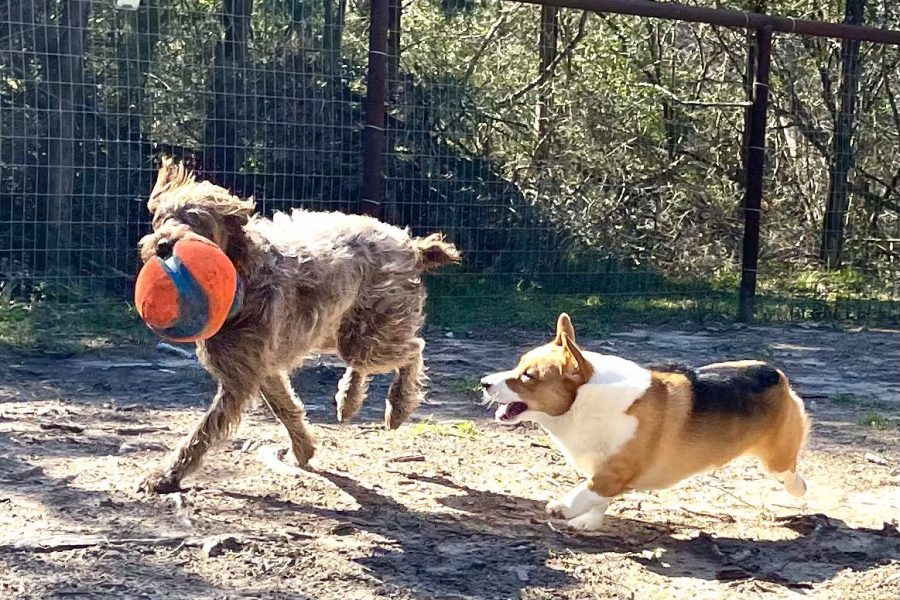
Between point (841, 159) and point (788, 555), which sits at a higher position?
point (841, 159)

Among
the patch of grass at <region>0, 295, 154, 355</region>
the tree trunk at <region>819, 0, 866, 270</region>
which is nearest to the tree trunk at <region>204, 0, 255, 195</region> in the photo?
the patch of grass at <region>0, 295, 154, 355</region>

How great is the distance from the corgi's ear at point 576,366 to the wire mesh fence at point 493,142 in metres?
4.48

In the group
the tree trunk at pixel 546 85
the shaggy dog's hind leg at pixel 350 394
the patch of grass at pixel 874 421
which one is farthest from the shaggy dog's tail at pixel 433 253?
the tree trunk at pixel 546 85

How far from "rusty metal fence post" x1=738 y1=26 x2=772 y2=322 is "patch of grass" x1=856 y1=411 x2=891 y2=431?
3.62 m

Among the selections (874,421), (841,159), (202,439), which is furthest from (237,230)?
(841,159)

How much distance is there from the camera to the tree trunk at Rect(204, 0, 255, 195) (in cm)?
842

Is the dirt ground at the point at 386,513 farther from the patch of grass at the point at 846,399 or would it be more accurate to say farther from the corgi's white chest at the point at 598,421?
the corgi's white chest at the point at 598,421

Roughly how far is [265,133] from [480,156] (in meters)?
2.00

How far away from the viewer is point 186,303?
413cm

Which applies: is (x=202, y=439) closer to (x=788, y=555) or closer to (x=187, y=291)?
(x=187, y=291)

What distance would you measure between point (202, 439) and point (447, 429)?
5.38 feet

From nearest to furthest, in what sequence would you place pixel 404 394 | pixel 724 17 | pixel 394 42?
pixel 404 394, pixel 394 42, pixel 724 17

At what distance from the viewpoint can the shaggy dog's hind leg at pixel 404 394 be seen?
5566 mm

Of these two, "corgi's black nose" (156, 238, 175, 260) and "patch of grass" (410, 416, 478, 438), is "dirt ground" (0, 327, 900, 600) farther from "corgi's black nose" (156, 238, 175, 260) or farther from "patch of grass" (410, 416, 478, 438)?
"corgi's black nose" (156, 238, 175, 260)
